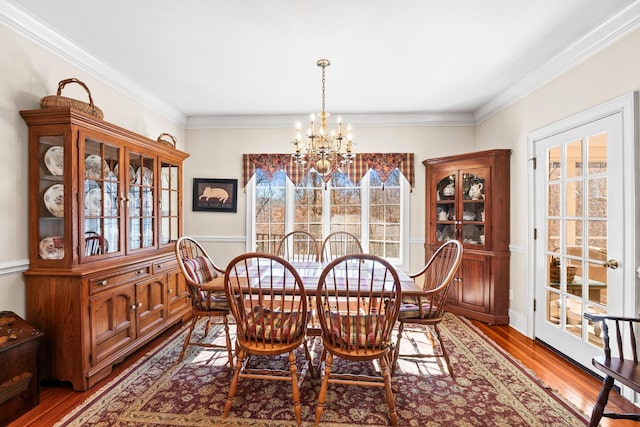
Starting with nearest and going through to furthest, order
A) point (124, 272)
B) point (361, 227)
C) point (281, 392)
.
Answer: point (281, 392), point (124, 272), point (361, 227)

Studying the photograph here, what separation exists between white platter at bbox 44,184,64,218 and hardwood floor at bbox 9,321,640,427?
1.21 m

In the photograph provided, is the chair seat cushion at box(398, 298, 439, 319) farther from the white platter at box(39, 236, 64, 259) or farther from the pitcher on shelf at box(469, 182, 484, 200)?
the white platter at box(39, 236, 64, 259)

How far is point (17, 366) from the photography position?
5.98 feet

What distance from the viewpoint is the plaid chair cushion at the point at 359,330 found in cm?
180

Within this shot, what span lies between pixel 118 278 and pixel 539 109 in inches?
156

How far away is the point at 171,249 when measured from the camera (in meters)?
3.19

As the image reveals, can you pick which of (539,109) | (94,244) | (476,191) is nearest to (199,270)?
(94,244)

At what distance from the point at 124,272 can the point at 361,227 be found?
111 inches

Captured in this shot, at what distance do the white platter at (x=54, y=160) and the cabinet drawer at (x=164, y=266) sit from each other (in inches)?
41.5

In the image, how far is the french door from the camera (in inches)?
83.6

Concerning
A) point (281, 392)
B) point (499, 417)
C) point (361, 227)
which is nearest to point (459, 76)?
point (361, 227)

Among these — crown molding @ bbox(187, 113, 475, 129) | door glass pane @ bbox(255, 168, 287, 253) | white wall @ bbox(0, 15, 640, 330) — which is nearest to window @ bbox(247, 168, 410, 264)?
door glass pane @ bbox(255, 168, 287, 253)

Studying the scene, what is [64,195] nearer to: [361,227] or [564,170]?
[361,227]

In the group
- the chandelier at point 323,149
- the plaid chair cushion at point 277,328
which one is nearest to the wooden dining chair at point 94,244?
the plaid chair cushion at point 277,328
